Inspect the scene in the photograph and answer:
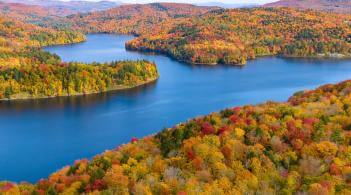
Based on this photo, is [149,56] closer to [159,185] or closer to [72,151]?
[72,151]

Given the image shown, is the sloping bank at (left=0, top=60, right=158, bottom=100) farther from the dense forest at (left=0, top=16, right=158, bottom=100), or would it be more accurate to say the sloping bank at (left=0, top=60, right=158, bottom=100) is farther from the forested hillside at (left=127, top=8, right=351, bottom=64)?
the forested hillside at (left=127, top=8, right=351, bottom=64)

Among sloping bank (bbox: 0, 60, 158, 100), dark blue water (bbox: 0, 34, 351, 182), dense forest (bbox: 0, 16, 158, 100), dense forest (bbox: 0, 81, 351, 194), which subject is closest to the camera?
dense forest (bbox: 0, 81, 351, 194)

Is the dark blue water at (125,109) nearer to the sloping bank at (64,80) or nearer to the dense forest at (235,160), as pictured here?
the sloping bank at (64,80)

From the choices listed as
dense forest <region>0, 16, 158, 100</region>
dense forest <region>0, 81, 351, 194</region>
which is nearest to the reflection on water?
dense forest <region>0, 16, 158, 100</region>

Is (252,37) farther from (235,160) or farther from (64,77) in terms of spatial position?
(235,160)

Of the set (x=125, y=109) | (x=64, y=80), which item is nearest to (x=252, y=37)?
(x=64, y=80)

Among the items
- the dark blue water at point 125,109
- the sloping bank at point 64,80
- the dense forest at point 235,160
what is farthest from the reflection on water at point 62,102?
the dense forest at point 235,160

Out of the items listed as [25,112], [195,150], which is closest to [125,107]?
[25,112]
